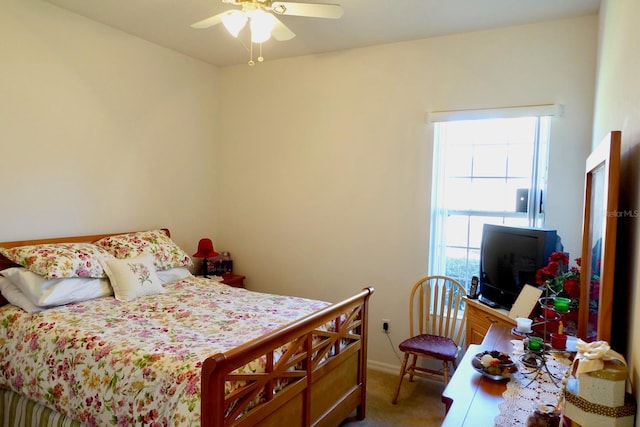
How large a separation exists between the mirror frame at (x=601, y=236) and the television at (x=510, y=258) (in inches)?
34.3

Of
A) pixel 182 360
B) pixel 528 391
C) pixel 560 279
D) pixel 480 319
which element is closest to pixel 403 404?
pixel 480 319

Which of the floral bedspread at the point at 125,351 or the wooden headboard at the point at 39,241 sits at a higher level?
the wooden headboard at the point at 39,241

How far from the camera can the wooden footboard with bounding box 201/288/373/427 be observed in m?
1.58

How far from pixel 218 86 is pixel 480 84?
2.56m

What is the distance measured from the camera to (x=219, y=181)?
436 cm

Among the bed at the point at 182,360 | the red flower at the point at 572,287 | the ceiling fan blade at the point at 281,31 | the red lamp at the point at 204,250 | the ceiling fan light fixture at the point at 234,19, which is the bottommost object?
the bed at the point at 182,360

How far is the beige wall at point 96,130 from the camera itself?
2766 mm

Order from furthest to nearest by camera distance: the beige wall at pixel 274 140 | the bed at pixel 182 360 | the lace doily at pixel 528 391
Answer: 1. the beige wall at pixel 274 140
2. the bed at pixel 182 360
3. the lace doily at pixel 528 391

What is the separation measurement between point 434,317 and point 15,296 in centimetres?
287

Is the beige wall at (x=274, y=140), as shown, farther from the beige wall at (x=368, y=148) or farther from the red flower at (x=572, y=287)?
the red flower at (x=572, y=287)

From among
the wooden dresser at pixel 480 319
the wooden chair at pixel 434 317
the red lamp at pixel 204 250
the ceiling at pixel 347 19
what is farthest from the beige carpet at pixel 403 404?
the ceiling at pixel 347 19

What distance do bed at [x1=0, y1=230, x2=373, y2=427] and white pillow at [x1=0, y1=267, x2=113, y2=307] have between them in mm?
36

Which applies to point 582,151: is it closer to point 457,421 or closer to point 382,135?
point 382,135

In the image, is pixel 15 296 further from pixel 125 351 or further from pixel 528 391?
pixel 528 391
